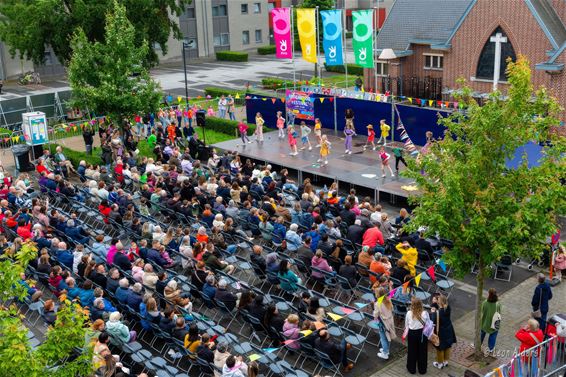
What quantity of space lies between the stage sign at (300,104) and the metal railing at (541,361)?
74.1 ft

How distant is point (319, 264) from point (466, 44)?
2575cm

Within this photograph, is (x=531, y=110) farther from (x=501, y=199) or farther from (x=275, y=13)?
(x=275, y=13)

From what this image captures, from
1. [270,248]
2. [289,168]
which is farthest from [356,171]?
[270,248]

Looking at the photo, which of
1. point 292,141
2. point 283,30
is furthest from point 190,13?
point 292,141

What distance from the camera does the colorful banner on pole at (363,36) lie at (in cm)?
3161

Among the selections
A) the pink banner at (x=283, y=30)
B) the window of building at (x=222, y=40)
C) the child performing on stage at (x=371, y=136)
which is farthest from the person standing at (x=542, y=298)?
the window of building at (x=222, y=40)

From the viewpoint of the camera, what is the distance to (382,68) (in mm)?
44562

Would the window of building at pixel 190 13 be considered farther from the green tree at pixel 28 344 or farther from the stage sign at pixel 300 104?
the green tree at pixel 28 344

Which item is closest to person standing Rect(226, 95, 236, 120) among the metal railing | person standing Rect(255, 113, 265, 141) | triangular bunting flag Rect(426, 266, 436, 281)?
person standing Rect(255, 113, 265, 141)

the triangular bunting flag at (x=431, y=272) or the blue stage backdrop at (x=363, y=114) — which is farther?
the blue stage backdrop at (x=363, y=114)

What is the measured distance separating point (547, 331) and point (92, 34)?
37.2m

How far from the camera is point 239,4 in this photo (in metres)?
75.4

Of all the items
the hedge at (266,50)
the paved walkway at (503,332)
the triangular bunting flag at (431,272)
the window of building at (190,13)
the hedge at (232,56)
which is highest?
the window of building at (190,13)

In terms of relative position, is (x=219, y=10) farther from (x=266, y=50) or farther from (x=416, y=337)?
(x=416, y=337)
